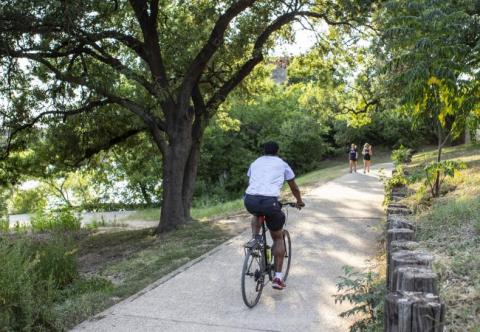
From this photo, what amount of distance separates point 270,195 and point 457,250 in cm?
225

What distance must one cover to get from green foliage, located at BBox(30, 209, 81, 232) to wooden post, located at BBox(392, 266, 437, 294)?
15290mm

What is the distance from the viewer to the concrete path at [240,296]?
5.68m

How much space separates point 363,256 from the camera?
336 inches

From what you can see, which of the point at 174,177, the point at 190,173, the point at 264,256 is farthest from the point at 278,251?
the point at 190,173

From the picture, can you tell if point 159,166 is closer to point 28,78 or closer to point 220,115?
point 220,115

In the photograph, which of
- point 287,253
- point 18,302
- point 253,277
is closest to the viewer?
point 18,302

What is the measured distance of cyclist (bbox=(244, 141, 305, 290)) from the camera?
630 cm

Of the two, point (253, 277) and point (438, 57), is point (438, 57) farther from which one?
point (253, 277)

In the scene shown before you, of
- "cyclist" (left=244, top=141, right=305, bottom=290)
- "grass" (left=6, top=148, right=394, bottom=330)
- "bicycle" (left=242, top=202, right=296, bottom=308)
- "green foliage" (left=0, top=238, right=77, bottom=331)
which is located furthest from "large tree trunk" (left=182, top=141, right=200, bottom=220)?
"green foliage" (left=0, top=238, right=77, bottom=331)

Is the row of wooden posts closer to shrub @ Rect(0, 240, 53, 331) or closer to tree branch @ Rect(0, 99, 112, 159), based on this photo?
shrub @ Rect(0, 240, 53, 331)

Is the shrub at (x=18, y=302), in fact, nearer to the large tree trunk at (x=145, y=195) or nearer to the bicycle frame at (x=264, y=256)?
the bicycle frame at (x=264, y=256)

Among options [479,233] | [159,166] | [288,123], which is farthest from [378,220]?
[288,123]

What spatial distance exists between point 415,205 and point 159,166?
71.1 ft

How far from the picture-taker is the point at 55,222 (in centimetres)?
1822
